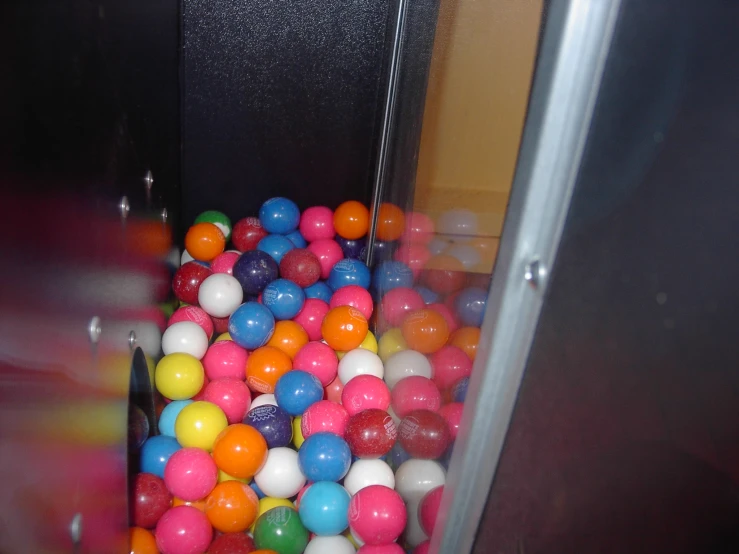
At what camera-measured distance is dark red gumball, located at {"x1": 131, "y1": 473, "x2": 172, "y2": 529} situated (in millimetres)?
1465

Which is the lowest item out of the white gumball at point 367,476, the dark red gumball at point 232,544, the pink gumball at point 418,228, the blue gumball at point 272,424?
the dark red gumball at point 232,544

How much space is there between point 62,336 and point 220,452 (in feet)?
2.24

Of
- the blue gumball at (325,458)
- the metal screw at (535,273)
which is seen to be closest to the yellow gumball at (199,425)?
the blue gumball at (325,458)

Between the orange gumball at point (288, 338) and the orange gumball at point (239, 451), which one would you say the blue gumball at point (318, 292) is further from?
the orange gumball at point (239, 451)

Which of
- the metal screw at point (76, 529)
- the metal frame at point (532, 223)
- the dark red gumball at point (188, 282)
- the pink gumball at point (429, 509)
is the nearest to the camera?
the metal frame at point (532, 223)

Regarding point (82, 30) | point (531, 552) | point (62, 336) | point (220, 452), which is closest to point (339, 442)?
point (220, 452)

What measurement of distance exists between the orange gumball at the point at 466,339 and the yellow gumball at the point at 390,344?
9.3 inches

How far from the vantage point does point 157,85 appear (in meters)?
1.71

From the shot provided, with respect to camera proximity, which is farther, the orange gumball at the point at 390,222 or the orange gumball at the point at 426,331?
the orange gumball at the point at 390,222

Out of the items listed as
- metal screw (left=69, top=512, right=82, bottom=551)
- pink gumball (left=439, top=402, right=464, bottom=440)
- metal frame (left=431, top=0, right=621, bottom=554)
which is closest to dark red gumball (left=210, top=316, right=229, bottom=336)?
pink gumball (left=439, top=402, right=464, bottom=440)

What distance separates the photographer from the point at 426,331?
65.2 inches

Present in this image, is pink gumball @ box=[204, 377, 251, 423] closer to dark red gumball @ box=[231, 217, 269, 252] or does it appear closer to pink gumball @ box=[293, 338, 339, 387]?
pink gumball @ box=[293, 338, 339, 387]

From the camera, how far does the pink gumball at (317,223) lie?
7.61ft

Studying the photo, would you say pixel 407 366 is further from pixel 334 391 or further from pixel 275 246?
pixel 275 246
